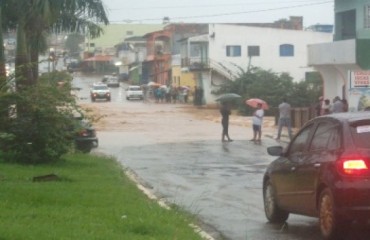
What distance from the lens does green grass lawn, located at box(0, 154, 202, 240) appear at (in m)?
10.4

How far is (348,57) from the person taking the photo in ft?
132

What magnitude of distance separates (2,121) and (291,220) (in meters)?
9.82

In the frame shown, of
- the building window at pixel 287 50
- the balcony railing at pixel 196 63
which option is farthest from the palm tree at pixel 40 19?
the building window at pixel 287 50

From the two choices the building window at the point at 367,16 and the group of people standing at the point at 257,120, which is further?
the building window at the point at 367,16

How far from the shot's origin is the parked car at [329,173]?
1066 centimetres

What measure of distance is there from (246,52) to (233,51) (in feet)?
3.85

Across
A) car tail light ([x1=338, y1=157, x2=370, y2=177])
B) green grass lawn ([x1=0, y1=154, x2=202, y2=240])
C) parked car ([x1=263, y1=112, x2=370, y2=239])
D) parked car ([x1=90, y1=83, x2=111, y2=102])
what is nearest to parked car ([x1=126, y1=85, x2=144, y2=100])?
parked car ([x1=90, y1=83, x2=111, y2=102])

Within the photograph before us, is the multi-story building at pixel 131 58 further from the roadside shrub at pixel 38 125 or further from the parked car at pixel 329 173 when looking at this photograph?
the parked car at pixel 329 173

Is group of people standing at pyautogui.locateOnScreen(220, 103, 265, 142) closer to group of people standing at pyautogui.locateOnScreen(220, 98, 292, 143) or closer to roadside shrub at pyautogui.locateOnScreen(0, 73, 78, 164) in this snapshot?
group of people standing at pyautogui.locateOnScreen(220, 98, 292, 143)

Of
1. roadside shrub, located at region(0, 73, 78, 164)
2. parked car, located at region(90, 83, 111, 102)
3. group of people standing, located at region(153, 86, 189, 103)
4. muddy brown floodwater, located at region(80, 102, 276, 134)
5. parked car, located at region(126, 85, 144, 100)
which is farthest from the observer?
parked car, located at region(126, 85, 144, 100)

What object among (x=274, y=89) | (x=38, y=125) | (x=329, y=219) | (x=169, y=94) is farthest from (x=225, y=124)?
(x=169, y=94)

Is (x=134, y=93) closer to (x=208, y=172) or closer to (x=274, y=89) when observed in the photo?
(x=274, y=89)

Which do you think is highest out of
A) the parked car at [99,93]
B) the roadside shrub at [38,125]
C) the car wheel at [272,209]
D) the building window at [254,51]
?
the building window at [254,51]

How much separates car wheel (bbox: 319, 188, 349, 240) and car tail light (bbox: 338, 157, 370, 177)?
36 cm
